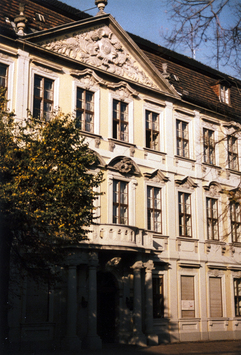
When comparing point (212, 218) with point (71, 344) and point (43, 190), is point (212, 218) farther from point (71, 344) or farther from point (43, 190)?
point (43, 190)

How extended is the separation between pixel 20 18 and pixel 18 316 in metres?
12.0

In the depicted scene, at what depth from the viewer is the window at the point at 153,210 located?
23.8 metres

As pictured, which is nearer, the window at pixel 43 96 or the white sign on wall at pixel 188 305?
the window at pixel 43 96

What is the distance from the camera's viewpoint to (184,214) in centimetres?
2538

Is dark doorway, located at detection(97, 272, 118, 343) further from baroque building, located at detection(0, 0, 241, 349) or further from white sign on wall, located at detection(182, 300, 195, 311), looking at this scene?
white sign on wall, located at detection(182, 300, 195, 311)

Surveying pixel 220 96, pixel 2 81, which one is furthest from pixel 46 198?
pixel 220 96

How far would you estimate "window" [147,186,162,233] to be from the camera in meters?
23.8

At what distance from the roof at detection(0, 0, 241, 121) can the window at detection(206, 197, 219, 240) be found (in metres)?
4.77

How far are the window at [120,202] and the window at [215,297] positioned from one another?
248 inches

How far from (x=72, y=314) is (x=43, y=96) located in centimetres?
896

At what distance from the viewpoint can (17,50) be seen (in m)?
20.6

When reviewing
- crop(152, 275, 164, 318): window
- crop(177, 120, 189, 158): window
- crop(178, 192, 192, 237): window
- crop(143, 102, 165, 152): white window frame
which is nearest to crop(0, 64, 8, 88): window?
crop(143, 102, 165, 152): white window frame

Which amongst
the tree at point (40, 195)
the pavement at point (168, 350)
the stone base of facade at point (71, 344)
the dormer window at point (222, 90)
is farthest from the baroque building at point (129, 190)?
the tree at point (40, 195)

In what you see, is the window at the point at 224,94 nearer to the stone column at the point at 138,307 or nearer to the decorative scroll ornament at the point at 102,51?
the decorative scroll ornament at the point at 102,51
